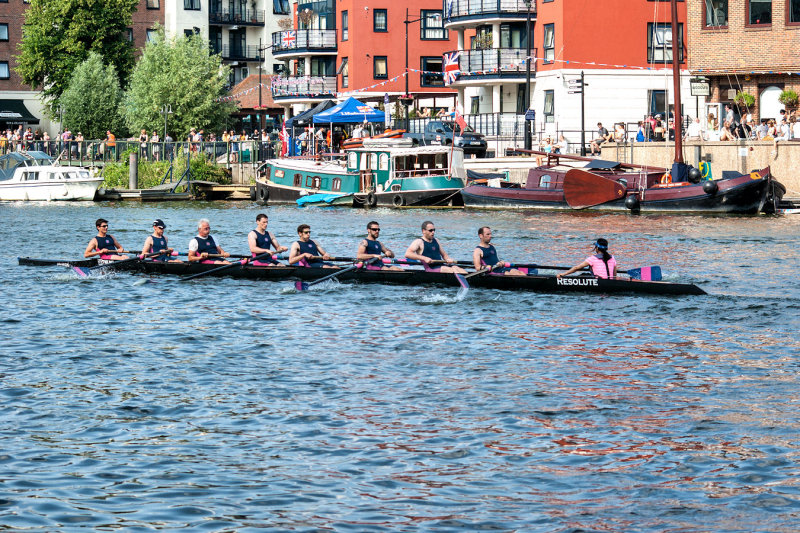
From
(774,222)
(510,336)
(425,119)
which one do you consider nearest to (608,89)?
(425,119)

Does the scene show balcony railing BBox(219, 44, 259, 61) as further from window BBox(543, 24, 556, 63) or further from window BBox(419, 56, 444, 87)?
window BBox(543, 24, 556, 63)

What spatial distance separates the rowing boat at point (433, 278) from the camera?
25.8m

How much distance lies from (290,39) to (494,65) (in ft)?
84.2

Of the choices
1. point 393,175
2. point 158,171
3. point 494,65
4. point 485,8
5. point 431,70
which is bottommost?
point 393,175

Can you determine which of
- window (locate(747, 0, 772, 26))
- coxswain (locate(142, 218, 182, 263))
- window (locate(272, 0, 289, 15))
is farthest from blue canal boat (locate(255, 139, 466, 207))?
window (locate(272, 0, 289, 15))

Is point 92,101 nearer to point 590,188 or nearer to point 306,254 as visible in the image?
point 590,188

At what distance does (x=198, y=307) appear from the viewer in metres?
27.1

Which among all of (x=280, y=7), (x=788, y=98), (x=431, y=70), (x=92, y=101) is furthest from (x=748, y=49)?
(x=280, y=7)

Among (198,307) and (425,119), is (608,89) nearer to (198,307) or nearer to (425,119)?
(425,119)

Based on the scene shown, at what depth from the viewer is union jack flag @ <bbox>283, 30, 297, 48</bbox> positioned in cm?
9056

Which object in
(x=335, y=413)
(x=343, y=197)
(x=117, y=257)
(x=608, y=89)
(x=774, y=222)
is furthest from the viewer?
(x=608, y=89)

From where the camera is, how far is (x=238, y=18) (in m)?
106

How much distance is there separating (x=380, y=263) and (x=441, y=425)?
41.2ft

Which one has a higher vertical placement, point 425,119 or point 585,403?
point 425,119
